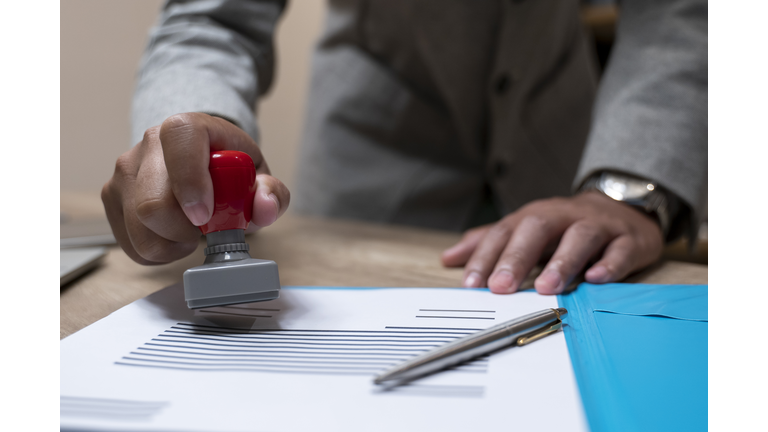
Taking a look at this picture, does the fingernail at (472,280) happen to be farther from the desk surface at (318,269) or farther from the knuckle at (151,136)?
the knuckle at (151,136)

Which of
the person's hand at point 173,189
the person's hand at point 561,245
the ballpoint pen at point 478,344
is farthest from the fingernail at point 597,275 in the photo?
the person's hand at point 173,189

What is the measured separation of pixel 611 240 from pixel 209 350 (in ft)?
1.31

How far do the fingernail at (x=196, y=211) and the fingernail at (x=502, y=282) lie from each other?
242 millimetres

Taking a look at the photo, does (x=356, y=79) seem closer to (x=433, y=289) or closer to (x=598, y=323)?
(x=433, y=289)

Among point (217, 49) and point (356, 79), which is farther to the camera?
point (356, 79)

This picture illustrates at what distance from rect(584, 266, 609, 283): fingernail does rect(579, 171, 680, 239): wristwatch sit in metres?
0.15

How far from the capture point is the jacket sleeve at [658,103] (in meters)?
0.56

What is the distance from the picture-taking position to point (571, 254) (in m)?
0.45

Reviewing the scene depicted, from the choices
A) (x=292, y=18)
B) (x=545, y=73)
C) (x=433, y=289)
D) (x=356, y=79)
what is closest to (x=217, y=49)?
(x=356, y=79)

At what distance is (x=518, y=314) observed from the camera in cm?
36

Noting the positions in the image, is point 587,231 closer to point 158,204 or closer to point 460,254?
point 460,254

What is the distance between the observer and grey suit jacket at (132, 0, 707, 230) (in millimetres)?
585

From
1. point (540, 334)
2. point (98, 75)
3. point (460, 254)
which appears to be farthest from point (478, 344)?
point (98, 75)

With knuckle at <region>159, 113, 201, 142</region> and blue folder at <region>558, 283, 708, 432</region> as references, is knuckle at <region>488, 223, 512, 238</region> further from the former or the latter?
knuckle at <region>159, 113, 201, 142</region>
